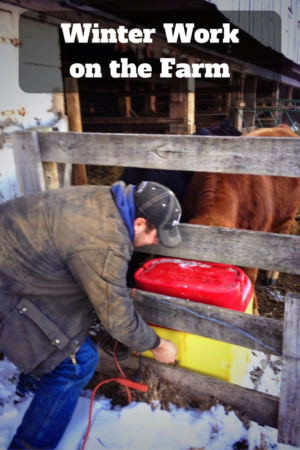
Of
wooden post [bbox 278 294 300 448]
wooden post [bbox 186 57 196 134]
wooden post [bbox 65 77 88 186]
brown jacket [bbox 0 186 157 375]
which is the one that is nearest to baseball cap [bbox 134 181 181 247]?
brown jacket [bbox 0 186 157 375]

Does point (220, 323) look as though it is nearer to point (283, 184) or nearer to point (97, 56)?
point (283, 184)

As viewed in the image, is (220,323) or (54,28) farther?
(54,28)

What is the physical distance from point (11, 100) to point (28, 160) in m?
0.71

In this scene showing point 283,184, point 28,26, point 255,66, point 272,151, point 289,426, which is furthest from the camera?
point 255,66

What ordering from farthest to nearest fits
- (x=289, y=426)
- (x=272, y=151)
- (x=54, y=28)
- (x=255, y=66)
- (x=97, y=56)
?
(x=255, y=66), (x=97, y=56), (x=54, y=28), (x=289, y=426), (x=272, y=151)

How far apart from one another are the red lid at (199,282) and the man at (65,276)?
35 centimetres

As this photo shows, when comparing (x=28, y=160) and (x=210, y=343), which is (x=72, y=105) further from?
(x=210, y=343)

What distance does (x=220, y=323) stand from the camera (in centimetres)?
214

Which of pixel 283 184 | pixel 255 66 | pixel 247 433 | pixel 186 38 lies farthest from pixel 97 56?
pixel 247 433

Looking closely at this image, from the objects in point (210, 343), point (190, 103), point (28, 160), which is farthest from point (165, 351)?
point (190, 103)

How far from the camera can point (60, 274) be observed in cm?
192

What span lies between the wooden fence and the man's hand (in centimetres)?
12

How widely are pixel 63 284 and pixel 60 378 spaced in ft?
1.86

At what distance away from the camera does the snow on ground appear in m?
2.19
